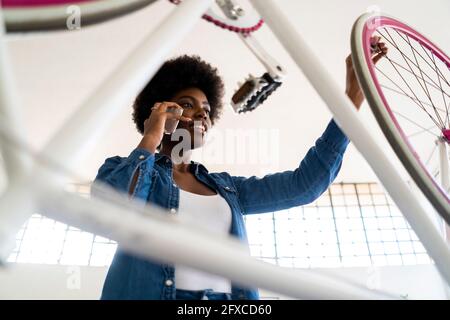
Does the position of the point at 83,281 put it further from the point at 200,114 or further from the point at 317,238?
the point at 200,114

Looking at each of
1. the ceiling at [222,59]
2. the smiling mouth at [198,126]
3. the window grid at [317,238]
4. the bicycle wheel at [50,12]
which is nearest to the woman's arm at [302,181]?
the smiling mouth at [198,126]

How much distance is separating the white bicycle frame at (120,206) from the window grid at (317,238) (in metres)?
2.70

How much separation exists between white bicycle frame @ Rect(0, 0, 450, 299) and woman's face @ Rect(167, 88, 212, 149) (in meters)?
0.32

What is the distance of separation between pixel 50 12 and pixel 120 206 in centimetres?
15

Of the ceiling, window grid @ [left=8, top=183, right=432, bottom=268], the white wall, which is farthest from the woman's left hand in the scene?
window grid @ [left=8, top=183, right=432, bottom=268]

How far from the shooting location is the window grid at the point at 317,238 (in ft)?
9.47

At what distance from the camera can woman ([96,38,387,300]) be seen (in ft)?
1.28

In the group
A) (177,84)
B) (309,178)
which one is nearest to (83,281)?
(177,84)

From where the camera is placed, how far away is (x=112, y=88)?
0.21 metres

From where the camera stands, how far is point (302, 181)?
569 mm
